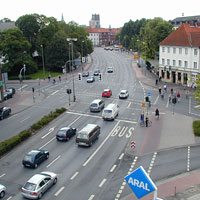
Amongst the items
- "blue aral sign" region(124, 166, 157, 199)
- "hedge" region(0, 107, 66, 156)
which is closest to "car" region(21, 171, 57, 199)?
"hedge" region(0, 107, 66, 156)

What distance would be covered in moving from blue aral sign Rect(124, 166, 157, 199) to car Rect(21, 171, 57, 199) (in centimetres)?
1289

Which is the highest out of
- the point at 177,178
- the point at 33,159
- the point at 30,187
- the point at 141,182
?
the point at 141,182

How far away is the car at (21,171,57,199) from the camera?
2203 centimetres

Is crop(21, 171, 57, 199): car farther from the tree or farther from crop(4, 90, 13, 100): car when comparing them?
the tree

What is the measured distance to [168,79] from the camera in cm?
7381

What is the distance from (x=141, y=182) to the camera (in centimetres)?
1091

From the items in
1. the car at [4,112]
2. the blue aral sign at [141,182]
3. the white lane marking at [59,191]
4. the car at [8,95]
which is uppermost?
the blue aral sign at [141,182]

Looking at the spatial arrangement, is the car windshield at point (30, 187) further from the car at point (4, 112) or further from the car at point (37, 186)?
the car at point (4, 112)

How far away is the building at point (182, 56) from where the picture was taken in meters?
64.5

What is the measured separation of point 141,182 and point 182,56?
60.6 metres

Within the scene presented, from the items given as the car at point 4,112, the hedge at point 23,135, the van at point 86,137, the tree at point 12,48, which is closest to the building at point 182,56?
the hedge at point 23,135

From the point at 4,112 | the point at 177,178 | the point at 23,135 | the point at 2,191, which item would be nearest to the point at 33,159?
the point at 2,191

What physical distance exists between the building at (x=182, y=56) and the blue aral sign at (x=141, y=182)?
5565cm

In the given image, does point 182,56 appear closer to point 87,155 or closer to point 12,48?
point 87,155
